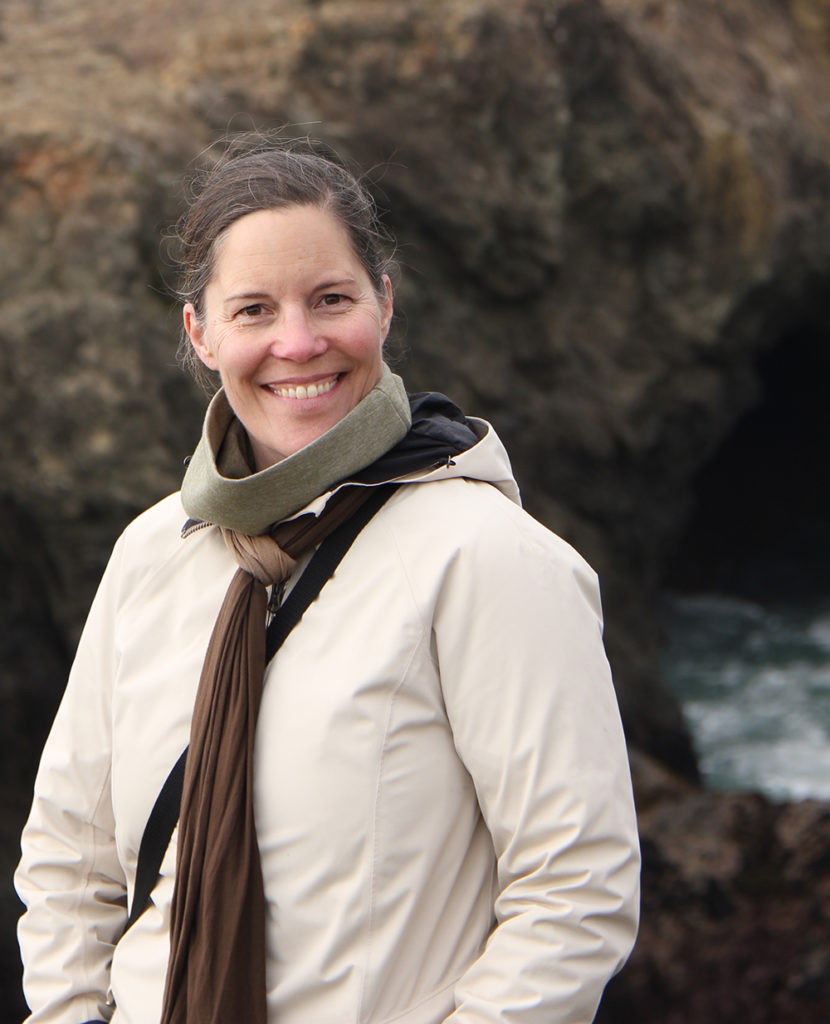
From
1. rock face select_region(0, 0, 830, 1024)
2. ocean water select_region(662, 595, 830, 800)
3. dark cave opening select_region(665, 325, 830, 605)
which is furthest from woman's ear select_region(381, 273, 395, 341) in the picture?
dark cave opening select_region(665, 325, 830, 605)

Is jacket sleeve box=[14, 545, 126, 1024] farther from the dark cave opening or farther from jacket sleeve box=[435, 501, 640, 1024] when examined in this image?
the dark cave opening

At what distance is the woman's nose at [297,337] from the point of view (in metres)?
1.81

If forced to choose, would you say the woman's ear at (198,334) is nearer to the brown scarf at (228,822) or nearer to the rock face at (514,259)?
the brown scarf at (228,822)

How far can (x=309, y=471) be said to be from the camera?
1800mm

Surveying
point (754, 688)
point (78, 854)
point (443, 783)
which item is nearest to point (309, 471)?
point (443, 783)

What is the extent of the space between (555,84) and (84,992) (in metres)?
6.22

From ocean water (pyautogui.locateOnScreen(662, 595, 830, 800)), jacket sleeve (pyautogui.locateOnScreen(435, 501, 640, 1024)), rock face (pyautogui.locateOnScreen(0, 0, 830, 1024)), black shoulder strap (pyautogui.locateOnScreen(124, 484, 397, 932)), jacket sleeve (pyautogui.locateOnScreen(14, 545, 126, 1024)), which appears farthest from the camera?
ocean water (pyautogui.locateOnScreen(662, 595, 830, 800))

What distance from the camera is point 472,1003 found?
159 cm

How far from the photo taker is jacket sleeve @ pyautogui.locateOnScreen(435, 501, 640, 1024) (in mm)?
1577

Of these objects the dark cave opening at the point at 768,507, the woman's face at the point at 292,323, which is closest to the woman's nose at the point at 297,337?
the woman's face at the point at 292,323

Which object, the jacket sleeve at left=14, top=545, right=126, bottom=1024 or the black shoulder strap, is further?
the jacket sleeve at left=14, top=545, right=126, bottom=1024

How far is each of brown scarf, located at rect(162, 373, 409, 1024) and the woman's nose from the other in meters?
0.12

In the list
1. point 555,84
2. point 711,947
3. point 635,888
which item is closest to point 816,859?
point 711,947

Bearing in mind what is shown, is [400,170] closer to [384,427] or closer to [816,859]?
[816,859]
